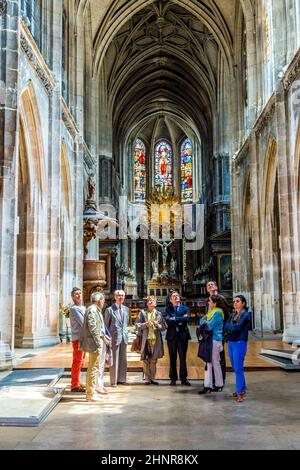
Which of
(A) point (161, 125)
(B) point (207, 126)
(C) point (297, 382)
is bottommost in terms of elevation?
(C) point (297, 382)

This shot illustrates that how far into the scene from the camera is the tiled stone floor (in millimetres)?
4652

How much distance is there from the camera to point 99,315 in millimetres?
7246

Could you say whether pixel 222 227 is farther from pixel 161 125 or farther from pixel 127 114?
pixel 161 125

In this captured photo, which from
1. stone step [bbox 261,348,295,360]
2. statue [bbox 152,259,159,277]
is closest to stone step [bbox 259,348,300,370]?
stone step [bbox 261,348,295,360]

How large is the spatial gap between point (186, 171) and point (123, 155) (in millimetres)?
6732

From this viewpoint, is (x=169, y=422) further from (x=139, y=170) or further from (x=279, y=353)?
(x=139, y=170)

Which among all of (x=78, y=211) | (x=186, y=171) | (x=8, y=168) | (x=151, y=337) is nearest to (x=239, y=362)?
(x=151, y=337)

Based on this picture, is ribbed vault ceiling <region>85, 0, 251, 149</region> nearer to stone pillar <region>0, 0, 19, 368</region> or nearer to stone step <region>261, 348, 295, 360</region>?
stone pillar <region>0, 0, 19, 368</region>

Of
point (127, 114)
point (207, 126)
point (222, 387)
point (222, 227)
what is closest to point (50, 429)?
point (222, 387)

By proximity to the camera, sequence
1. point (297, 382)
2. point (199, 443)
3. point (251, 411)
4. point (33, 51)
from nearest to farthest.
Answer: point (199, 443) < point (251, 411) < point (297, 382) < point (33, 51)

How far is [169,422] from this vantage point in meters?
5.54

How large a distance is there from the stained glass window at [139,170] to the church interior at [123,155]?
4982mm

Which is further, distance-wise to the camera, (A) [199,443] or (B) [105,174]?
(B) [105,174]

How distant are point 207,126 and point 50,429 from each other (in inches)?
1243
